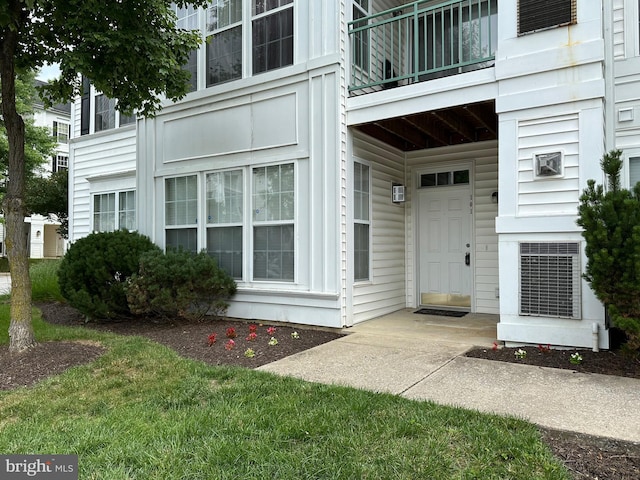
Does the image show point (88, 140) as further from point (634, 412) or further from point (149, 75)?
point (634, 412)

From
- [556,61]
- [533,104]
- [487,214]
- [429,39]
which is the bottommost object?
[487,214]

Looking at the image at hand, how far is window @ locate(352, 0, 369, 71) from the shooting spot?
6.42 m

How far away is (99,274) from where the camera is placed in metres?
6.48

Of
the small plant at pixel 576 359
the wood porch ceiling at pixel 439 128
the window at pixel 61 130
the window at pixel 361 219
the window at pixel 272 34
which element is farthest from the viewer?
the window at pixel 61 130

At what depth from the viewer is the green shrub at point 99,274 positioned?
21.4ft

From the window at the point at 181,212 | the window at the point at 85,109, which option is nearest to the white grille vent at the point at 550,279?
the window at the point at 181,212

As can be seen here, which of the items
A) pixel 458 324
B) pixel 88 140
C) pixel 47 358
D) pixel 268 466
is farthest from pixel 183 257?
pixel 88 140

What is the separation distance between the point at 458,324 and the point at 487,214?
1.85 m

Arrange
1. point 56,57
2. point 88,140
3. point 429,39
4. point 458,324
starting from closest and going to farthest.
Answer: point 56,57 < point 458,324 < point 429,39 < point 88,140

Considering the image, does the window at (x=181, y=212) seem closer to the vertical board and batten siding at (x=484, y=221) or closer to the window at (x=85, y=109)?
the window at (x=85, y=109)

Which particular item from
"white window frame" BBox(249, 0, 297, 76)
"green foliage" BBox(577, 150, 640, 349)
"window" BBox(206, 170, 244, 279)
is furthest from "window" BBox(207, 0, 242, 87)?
"green foliage" BBox(577, 150, 640, 349)

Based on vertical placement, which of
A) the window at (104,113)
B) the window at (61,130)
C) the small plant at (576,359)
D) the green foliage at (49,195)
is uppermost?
the window at (61,130)

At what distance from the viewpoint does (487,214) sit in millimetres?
6871

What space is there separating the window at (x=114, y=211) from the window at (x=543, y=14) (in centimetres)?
745
